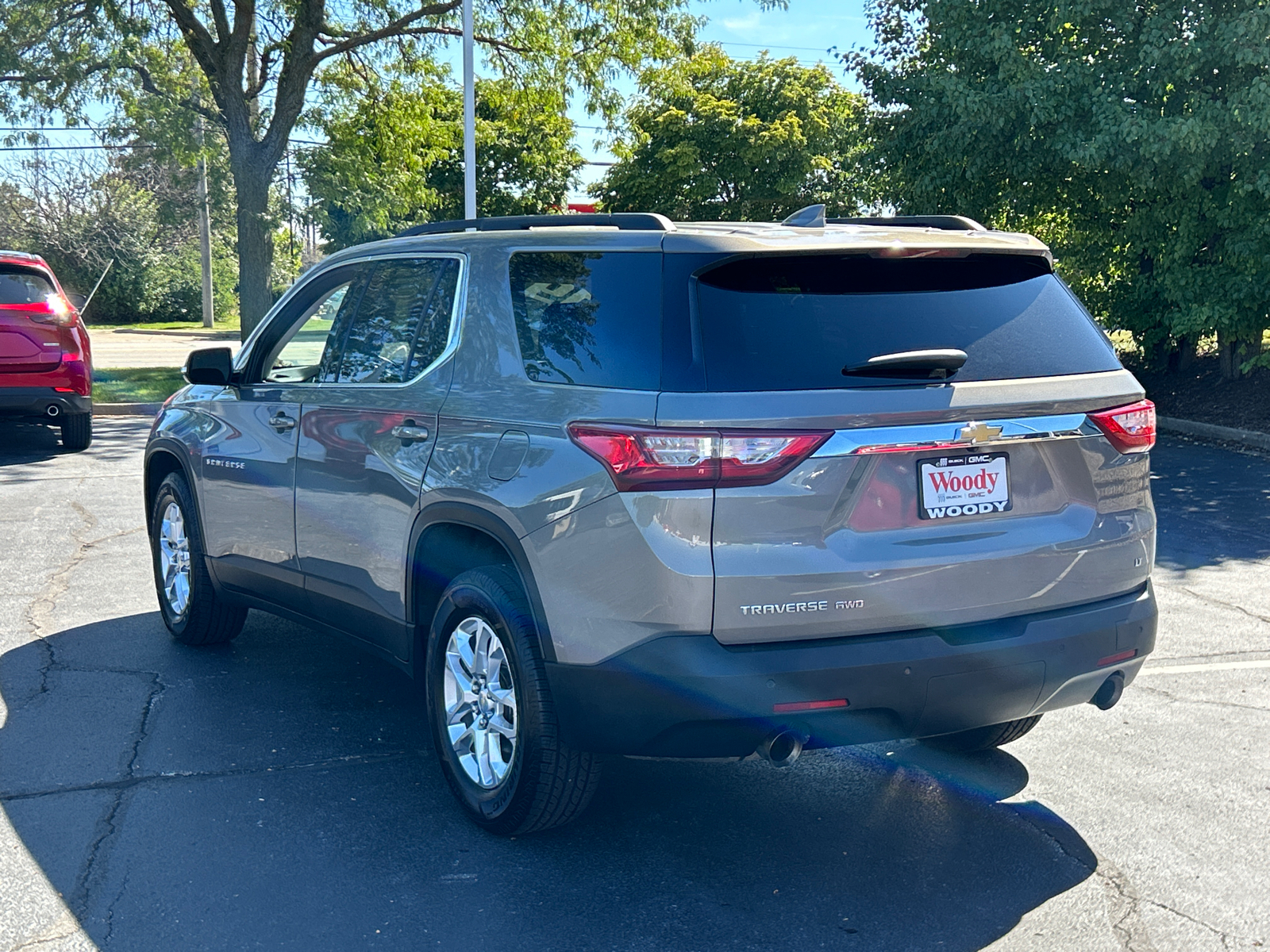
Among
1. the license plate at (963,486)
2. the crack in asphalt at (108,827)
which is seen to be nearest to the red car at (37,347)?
the crack in asphalt at (108,827)

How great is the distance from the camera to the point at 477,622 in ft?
13.0

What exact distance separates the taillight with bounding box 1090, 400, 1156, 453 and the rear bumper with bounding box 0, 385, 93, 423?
10769 mm

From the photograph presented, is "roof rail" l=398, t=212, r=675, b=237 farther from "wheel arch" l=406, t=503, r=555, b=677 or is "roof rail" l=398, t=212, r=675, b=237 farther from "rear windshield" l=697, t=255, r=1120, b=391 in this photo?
"wheel arch" l=406, t=503, r=555, b=677

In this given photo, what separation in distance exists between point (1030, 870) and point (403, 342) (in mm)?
2621

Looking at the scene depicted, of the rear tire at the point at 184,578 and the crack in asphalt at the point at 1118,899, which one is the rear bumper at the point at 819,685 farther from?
the rear tire at the point at 184,578

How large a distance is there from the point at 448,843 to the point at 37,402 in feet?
32.0

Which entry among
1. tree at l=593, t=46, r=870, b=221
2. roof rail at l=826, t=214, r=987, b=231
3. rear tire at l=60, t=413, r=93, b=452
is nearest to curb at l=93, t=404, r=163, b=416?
rear tire at l=60, t=413, r=93, b=452

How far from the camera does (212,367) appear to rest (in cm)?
545

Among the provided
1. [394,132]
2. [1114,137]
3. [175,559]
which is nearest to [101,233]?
[394,132]

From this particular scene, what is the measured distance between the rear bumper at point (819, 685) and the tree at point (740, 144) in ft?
125

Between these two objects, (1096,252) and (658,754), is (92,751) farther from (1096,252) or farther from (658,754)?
(1096,252)

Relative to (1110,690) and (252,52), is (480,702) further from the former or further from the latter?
(252,52)

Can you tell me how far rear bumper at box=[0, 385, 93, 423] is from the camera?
11.9m

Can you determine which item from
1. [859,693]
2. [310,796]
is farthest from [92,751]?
[859,693]
